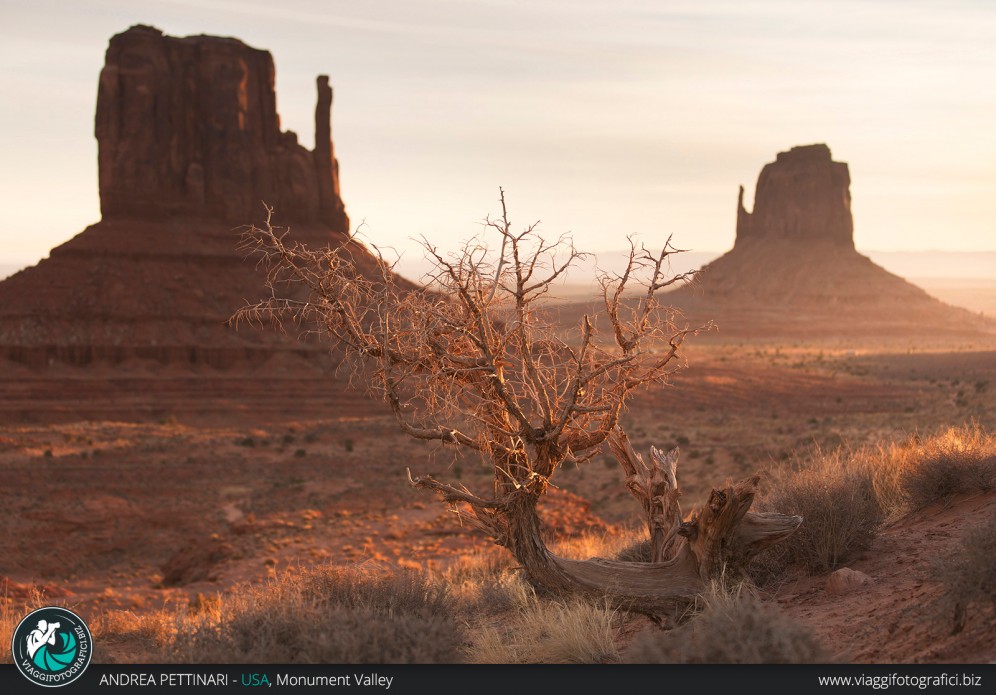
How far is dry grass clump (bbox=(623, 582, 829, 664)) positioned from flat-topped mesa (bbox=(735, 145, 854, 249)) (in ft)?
434

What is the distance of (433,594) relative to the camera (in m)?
7.66

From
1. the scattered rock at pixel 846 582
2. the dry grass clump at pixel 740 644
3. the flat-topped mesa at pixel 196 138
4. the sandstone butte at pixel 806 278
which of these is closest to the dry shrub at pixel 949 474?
the scattered rock at pixel 846 582

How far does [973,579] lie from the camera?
19.0ft

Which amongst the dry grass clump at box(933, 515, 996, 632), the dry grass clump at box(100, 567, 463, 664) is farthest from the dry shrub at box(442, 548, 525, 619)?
the dry grass clump at box(933, 515, 996, 632)

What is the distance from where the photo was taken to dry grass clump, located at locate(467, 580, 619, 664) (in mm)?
6414

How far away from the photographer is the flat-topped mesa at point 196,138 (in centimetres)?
6334

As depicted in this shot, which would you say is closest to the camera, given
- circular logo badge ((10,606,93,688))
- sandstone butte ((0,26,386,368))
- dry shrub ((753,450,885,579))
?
circular logo badge ((10,606,93,688))

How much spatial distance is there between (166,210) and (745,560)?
6213cm

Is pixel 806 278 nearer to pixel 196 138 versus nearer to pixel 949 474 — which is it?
pixel 196 138

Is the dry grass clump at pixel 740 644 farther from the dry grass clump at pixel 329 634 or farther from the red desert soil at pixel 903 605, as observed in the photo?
the dry grass clump at pixel 329 634

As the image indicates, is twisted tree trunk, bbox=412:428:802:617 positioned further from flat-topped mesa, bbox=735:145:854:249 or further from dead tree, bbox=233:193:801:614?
flat-topped mesa, bbox=735:145:854:249

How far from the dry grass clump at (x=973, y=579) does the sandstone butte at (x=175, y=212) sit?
163 feet

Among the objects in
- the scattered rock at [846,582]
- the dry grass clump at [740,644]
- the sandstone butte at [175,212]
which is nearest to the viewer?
the dry grass clump at [740,644]

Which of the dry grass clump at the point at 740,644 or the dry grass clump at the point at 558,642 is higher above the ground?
the dry grass clump at the point at 740,644
